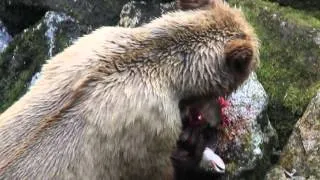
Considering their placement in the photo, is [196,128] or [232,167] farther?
[232,167]

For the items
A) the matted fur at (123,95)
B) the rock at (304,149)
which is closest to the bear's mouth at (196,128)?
the matted fur at (123,95)

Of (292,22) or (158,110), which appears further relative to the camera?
(292,22)

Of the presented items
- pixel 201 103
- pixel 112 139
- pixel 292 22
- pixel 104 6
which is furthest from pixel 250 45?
pixel 104 6

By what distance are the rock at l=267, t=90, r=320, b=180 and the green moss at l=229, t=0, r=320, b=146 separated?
607mm

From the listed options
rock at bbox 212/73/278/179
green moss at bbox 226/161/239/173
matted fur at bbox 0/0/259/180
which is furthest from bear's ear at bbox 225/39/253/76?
green moss at bbox 226/161/239/173

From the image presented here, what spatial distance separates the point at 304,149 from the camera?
6.84 meters

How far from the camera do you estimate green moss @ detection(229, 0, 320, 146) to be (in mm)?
7664

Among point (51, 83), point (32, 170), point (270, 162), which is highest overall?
point (51, 83)

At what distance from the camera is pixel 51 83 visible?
6168mm

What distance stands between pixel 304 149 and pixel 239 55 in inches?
49.0

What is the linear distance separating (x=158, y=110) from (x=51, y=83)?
834mm

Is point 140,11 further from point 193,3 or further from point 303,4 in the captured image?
point 193,3

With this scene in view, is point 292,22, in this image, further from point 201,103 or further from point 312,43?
point 201,103

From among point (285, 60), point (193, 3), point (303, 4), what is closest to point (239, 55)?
point (193, 3)
